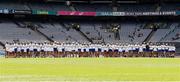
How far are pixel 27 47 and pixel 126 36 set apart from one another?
2111cm

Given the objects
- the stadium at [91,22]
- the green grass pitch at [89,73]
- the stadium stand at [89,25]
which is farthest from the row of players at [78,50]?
the green grass pitch at [89,73]

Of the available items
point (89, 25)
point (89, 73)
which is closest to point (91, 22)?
point (89, 25)

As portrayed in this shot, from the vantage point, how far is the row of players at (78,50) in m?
46.9

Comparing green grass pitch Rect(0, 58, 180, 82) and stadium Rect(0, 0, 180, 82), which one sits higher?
green grass pitch Rect(0, 58, 180, 82)

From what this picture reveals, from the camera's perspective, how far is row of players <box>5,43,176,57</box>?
46938 mm

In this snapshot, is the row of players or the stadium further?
the stadium

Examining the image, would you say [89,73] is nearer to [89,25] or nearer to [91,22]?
[89,25]

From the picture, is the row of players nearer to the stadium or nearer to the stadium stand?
the stadium

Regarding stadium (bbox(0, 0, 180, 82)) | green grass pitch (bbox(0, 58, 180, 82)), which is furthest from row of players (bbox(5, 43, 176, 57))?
green grass pitch (bbox(0, 58, 180, 82))

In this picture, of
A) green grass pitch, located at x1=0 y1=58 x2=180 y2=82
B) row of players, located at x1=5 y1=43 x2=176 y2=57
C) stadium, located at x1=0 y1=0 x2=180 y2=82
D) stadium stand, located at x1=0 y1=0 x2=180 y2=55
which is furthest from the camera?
stadium stand, located at x1=0 y1=0 x2=180 y2=55

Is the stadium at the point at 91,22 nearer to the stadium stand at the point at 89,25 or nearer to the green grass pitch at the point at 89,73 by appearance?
the stadium stand at the point at 89,25

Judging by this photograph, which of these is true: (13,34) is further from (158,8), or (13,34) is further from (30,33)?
(158,8)

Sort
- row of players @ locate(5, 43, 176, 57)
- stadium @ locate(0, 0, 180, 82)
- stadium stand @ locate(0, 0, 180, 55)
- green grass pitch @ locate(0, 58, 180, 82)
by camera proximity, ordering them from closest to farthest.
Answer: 1. green grass pitch @ locate(0, 58, 180, 82)
2. row of players @ locate(5, 43, 176, 57)
3. stadium @ locate(0, 0, 180, 82)
4. stadium stand @ locate(0, 0, 180, 55)

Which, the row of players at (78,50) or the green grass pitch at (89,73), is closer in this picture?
the green grass pitch at (89,73)
